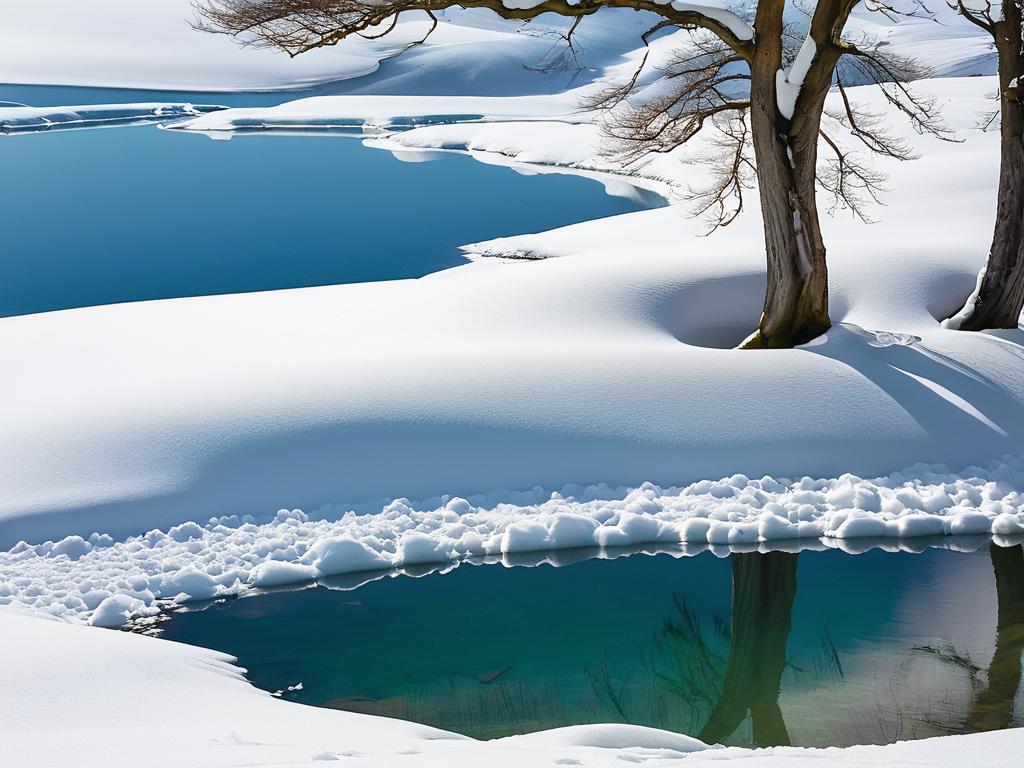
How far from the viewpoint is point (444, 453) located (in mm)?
7676

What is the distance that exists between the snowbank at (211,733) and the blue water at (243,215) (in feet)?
38.1

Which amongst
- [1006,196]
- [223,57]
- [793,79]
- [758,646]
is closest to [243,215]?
[793,79]

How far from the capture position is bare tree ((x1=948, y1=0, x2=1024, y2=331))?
9.18 meters

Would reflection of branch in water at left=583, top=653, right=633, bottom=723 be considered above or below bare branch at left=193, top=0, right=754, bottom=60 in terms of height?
below

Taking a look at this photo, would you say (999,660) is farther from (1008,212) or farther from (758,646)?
(1008,212)

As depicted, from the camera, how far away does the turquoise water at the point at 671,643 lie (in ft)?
17.2

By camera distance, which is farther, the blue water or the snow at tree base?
the blue water

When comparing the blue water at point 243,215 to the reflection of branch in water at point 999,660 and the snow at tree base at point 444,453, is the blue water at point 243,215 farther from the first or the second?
the reflection of branch in water at point 999,660

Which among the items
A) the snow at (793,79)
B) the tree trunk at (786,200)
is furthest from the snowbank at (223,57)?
the snow at (793,79)

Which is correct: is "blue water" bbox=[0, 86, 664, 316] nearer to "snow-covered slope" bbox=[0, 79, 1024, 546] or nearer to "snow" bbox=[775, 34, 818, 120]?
"snow-covered slope" bbox=[0, 79, 1024, 546]

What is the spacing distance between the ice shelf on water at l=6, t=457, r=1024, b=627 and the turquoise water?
19 cm

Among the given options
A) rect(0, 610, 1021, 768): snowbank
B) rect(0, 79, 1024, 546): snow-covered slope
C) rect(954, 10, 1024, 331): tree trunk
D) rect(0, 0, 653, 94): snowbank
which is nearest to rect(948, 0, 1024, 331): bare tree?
rect(954, 10, 1024, 331): tree trunk

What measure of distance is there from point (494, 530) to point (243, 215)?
56.6ft

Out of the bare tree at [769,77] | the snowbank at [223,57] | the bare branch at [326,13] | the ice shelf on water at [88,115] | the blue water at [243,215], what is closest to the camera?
the bare branch at [326,13]
